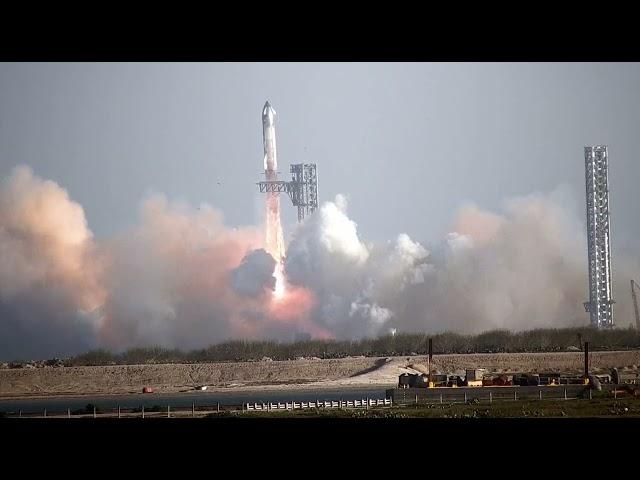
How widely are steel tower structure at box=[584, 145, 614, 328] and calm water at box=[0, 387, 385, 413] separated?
22.7m

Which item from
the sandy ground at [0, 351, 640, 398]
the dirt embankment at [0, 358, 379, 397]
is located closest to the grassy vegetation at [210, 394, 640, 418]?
the sandy ground at [0, 351, 640, 398]

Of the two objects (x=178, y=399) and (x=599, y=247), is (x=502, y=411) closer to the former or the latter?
(x=178, y=399)

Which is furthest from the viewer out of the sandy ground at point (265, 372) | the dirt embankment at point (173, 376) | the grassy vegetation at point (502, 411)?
the dirt embankment at point (173, 376)

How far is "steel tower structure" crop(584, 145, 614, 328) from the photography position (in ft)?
253

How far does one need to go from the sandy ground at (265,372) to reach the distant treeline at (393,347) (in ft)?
4.57

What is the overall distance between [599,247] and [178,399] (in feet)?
103

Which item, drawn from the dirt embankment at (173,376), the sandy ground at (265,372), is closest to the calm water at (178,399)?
the sandy ground at (265,372)

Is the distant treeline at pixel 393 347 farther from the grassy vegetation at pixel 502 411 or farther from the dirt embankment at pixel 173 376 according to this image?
the grassy vegetation at pixel 502 411

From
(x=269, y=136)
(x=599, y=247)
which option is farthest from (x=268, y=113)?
(x=599, y=247)

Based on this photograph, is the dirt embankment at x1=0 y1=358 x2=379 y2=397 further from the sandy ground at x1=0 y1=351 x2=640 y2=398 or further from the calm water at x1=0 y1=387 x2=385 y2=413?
the calm water at x1=0 y1=387 x2=385 y2=413

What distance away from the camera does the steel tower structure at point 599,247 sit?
253ft

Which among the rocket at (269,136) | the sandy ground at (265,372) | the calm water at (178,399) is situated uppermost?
the rocket at (269,136)
